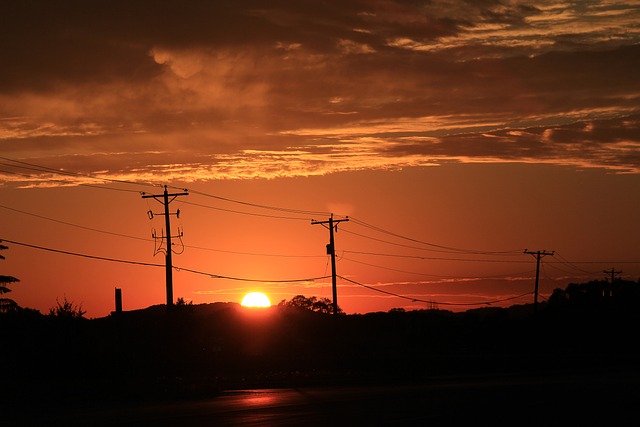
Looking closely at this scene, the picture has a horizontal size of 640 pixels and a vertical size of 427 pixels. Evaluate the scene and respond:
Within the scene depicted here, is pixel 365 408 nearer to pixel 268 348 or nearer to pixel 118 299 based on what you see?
pixel 118 299

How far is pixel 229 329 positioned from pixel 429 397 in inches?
2101

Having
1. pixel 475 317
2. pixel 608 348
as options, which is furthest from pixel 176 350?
pixel 475 317

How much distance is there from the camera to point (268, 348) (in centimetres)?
7775

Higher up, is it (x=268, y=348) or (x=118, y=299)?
(x=118, y=299)

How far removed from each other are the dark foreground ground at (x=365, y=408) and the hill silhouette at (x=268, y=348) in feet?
14.4

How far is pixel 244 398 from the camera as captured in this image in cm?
3222

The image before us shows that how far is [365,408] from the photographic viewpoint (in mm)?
27141

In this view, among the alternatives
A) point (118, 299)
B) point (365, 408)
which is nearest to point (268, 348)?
point (118, 299)

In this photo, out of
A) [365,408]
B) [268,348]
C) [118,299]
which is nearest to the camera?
[365,408]

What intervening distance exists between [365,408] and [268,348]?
5124 centimetres

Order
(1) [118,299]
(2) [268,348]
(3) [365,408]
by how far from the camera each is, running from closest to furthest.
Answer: (3) [365,408] < (1) [118,299] < (2) [268,348]

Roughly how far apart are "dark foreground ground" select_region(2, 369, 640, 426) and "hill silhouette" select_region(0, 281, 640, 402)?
14.4 ft

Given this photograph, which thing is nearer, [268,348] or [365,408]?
[365,408]

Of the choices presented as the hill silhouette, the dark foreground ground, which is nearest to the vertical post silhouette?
the hill silhouette
